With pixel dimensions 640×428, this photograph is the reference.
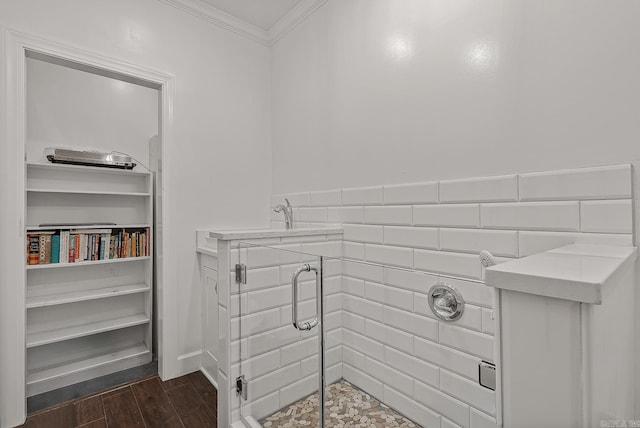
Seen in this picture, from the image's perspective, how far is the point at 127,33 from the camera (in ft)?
6.52

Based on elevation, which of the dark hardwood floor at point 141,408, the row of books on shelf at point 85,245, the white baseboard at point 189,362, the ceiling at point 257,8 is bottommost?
the dark hardwood floor at point 141,408

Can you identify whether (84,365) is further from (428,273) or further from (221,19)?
(221,19)

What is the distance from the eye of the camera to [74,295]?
7.37ft

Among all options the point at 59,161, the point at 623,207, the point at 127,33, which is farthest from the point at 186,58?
the point at 623,207

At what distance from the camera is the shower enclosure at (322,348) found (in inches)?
56.8

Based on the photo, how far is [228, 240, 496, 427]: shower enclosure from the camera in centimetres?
144

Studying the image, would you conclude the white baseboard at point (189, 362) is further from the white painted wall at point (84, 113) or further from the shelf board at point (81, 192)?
the white painted wall at point (84, 113)

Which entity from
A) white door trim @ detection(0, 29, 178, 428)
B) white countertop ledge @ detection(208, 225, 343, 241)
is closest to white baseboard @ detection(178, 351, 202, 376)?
white door trim @ detection(0, 29, 178, 428)

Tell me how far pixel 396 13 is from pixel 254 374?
6.91 ft

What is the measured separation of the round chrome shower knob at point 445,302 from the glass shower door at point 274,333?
563mm

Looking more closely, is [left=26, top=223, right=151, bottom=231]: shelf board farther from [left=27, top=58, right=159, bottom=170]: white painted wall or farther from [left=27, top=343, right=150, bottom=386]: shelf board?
[left=27, top=343, right=150, bottom=386]: shelf board

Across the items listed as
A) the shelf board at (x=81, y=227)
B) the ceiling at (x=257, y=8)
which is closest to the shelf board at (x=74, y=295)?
the shelf board at (x=81, y=227)

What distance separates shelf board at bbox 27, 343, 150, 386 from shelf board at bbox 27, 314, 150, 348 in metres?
0.24

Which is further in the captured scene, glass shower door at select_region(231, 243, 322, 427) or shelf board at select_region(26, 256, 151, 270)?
shelf board at select_region(26, 256, 151, 270)
